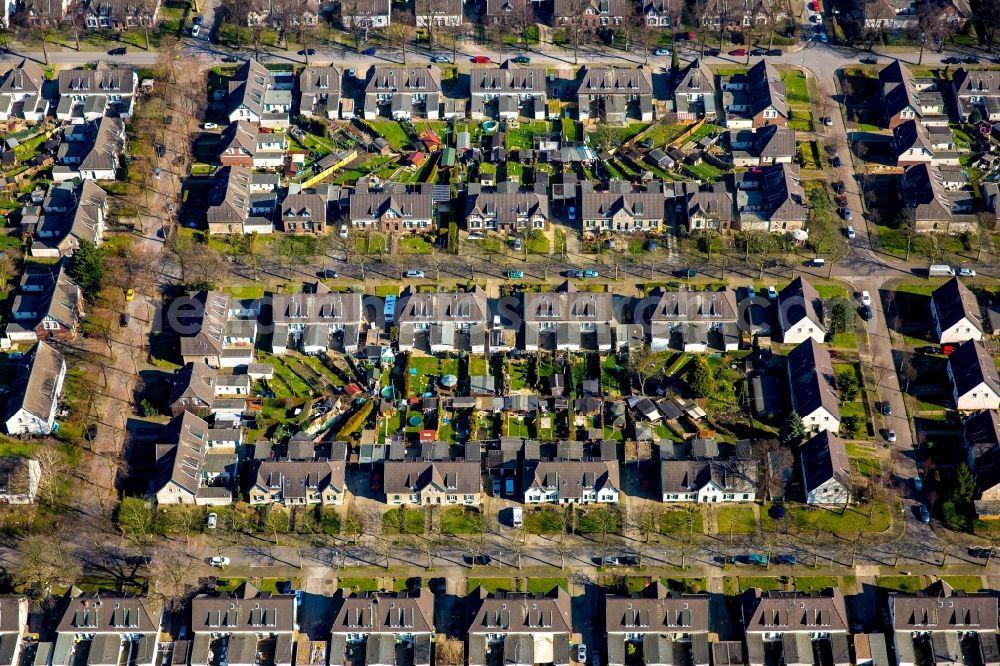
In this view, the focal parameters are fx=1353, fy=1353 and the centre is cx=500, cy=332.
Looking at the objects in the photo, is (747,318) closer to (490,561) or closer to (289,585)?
(490,561)

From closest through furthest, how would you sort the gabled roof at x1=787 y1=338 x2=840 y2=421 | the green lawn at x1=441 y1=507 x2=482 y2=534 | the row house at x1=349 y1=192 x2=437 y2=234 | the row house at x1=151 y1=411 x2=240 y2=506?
the green lawn at x1=441 y1=507 x2=482 y2=534, the row house at x1=151 y1=411 x2=240 y2=506, the gabled roof at x1=787 y1=338 x2=840 y2=421, the row house at x1=349 y1=192 x2=437 y2=234

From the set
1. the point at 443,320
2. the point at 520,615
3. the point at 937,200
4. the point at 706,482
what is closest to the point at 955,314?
the point at 937,200

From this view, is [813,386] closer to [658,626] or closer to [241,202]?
[658,626]

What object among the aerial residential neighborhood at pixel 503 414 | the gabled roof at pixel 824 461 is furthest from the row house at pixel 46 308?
the gabled roof at pixel 824 461

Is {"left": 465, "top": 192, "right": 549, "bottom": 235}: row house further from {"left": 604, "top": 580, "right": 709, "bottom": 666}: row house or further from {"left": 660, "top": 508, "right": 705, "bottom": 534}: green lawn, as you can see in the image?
{"left": 604, "top": 580, "right": 709, "bottom": 666}: row house

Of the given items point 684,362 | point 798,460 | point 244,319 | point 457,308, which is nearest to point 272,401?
point 244,319

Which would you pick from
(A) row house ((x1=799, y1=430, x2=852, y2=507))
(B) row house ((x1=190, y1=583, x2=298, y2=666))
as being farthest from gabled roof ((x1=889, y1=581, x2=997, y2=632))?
(B) row house ((x1=190, y1=583, x2=298, y2=666))
